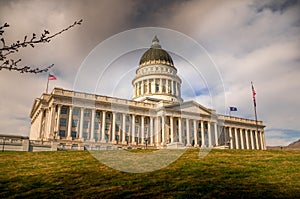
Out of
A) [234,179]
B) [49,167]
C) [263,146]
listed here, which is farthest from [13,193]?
[263,146]

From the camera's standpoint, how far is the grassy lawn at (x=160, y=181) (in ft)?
44.1

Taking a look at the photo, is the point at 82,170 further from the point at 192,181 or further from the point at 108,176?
the point at 192,181

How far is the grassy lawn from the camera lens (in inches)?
529

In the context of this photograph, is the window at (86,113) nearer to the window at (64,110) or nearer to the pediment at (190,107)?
the window at (64,110)

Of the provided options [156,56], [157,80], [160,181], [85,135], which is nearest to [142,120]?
[85,135]

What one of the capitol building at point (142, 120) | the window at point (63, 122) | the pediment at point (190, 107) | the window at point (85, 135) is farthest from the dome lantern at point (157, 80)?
the window at point (63, 122)

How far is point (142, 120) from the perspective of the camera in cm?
7662

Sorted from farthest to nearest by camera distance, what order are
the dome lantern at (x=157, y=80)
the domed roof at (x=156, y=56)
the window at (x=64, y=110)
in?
the domed roof at (x=156, y=56)
the dome lantern at (x=157, y=80)
the window at (x=64, y=110)

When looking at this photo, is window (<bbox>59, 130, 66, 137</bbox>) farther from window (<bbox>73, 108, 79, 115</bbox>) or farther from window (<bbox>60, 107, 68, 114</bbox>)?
window (<bbox>73, 108, 79, 115</bbox>)

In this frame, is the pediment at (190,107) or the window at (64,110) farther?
the pediment at (190,107)

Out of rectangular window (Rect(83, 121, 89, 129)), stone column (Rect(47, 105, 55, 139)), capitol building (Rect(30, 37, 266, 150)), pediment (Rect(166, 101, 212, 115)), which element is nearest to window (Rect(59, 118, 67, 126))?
capitol building (Rect(30, 37, 266, 150))

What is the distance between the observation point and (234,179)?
16.4 meters

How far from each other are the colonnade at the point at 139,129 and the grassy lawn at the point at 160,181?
4423 cm

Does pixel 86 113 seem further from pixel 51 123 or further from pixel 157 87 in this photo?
pixel 157 87
